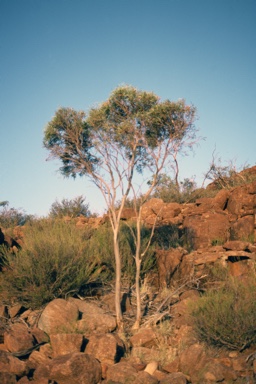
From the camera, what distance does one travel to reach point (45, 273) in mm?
9375

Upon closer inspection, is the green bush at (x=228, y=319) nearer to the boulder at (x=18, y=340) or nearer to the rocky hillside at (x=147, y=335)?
the rocky hillside at (x=147, y=335)

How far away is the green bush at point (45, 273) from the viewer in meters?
9.16

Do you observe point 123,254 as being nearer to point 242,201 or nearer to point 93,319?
point 93,319

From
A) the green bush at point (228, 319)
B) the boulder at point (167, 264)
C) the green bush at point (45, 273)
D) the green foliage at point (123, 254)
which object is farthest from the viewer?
the green foliage at point (123, 254)

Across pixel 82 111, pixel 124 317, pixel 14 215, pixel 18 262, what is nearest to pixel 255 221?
pixel 124 317

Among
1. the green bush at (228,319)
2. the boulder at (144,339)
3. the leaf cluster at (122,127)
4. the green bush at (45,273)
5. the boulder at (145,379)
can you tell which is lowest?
the boulder at (145,379)

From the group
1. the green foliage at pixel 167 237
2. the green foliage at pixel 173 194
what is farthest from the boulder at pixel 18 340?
the green foliage at pixel 173 194

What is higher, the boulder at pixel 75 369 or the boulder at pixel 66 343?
the boulder at pixel 66 343

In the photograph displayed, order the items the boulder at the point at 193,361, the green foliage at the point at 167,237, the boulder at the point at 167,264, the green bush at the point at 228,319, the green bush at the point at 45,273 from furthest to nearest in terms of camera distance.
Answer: the green foliage at the point at 167,237 → the boulder at the point at 167,264 → the green bush at the point at 45,273 → the green bush at the point at 228,319 → the boulder at the point at 193,361

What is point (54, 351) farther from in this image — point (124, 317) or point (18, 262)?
point (18, 262)

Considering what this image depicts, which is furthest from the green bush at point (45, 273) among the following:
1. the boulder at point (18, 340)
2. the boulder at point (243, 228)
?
the boulder at point (243, 228)

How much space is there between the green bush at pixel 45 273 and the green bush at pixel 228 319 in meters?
3.40

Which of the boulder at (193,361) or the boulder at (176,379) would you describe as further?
the boulder at (193,361)

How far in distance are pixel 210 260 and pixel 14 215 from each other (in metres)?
13.9
